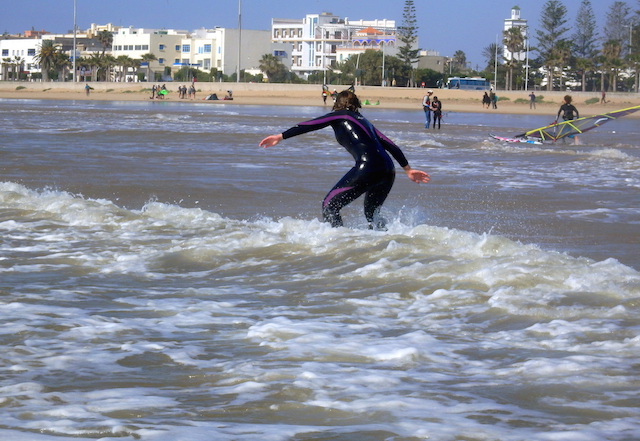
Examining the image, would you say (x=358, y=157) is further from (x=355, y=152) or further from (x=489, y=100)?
(x=489, y=100)

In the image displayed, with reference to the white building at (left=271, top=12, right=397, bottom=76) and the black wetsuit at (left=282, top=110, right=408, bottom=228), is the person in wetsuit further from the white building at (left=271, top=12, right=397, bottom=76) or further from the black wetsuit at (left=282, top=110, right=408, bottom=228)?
the white building at (left=271, top=12, right=397, bottom=76)

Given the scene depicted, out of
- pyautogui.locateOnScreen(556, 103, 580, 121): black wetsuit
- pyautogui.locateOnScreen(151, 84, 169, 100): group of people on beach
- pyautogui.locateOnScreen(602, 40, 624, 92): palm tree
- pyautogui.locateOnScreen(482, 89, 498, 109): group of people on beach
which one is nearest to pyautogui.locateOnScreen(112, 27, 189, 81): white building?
pyautogui.locateOnScreen(151, 84, 169, 100): group of people on beach

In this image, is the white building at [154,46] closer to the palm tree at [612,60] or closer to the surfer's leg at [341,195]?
the palm tree at [612,60]

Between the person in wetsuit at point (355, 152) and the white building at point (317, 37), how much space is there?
138860 mm

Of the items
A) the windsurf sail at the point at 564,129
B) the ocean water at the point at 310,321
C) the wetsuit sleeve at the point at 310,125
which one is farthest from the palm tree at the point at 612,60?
the wetsuit sleeve at the point at 310,125

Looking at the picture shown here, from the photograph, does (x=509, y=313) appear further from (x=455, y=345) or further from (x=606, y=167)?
(x=606, y=167)

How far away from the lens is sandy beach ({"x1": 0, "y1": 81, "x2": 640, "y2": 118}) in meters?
A: 68.2

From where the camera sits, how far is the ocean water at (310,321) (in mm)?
3566

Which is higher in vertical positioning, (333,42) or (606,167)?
(333,42)

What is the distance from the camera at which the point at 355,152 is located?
755cm

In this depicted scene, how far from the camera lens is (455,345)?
4.61 metres

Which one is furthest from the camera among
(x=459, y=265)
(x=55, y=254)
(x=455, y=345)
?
(x=55, y=254)

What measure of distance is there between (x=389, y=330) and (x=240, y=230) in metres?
3.53

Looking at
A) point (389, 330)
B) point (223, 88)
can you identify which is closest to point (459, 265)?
point (389, 330)
